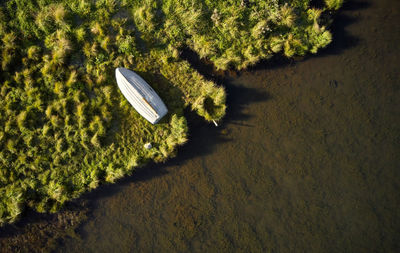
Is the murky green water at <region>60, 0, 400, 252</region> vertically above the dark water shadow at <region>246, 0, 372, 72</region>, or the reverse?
the dark water shadow at <region>246, 0, 372, 72</region>

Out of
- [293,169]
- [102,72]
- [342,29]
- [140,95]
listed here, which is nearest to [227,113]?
[140,95]

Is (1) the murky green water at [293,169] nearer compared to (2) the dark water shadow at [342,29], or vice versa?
(1) the murky green water at [293,169]

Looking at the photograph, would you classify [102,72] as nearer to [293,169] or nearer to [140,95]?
[140,95]

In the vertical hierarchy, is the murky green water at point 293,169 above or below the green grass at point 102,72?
below

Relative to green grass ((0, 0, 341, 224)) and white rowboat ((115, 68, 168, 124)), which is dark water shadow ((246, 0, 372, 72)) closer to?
green grass ((0, 0, 341, 224))

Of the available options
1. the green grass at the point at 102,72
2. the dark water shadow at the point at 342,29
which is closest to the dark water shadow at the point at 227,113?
the dark water shadow at the point at 342,29

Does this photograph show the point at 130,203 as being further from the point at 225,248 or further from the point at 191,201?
the point at 225,248

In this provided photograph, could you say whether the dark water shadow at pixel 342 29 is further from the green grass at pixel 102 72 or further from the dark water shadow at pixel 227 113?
the green grass at pixel 102 72

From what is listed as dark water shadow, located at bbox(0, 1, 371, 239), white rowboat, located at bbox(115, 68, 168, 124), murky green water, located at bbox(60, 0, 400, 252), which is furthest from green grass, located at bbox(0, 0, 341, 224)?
murky green water, located at bbox(60, 0, 400, 252)
